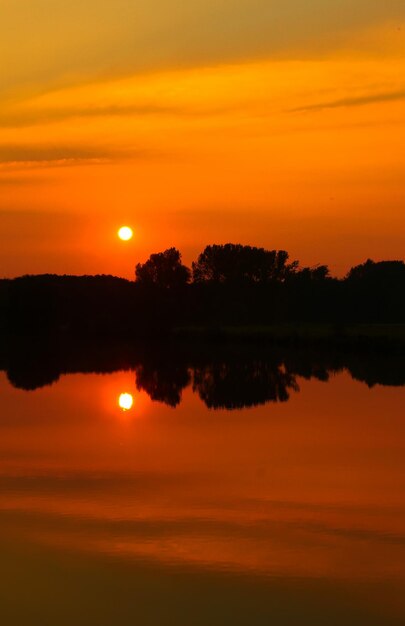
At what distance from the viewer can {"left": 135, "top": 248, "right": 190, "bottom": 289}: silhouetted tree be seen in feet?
264

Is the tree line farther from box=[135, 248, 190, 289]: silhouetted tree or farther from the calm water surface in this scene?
the calm water surface

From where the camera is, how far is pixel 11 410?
20.2 meters

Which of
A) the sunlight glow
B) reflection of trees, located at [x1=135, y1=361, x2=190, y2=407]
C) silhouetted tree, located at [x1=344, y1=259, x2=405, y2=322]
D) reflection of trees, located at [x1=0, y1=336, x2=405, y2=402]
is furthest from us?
silhouetted tree, located at [x1=344, y1=259, x2=405, y2=322]

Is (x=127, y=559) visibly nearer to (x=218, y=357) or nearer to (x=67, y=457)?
(x=67, y=457)

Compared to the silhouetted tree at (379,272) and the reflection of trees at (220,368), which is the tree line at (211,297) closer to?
the silhouetted tree at (379,272)

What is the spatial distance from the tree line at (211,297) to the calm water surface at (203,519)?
2010 inches

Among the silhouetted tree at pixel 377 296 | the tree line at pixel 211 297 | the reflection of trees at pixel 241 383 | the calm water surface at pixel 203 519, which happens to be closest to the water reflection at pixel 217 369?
the reflection of trees at pixel 241 383

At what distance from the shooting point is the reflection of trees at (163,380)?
915 inches

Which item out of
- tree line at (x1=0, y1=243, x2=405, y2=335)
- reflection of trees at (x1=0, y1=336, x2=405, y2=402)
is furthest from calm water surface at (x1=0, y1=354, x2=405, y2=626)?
tree line at (x1=0, y1=243, x2=405, y2=335)

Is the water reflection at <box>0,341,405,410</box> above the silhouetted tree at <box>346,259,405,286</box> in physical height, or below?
below

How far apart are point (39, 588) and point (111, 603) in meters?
0.62

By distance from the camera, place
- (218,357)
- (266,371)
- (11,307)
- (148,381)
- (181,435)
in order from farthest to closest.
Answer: (11,307) < (218,357) < (266,371) < (148,381) < (181,435)

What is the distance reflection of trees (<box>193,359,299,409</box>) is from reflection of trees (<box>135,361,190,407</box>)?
43 cm

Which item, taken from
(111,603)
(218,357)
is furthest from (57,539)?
(218,357)
